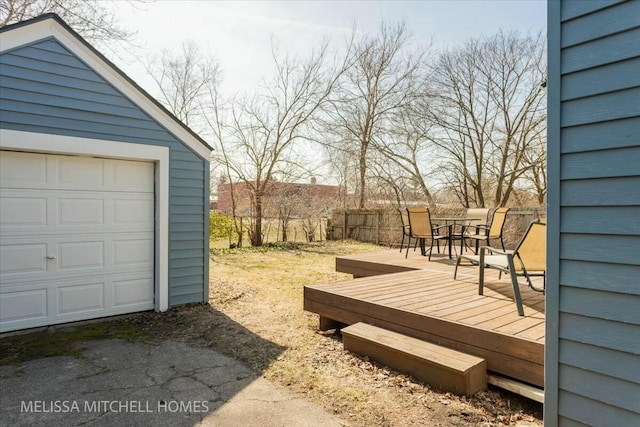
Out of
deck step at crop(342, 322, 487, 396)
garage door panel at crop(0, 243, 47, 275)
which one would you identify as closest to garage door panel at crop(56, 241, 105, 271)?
garage door panel at crop(0, 243, 47, 275)

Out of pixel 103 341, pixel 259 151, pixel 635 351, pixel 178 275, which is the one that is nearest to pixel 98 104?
pixel 178 275

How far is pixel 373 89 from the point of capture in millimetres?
15531

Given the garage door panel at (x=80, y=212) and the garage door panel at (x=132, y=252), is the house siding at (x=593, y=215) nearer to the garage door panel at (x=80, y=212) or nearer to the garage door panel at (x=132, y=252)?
the garage door panel at (x=132, y=252)

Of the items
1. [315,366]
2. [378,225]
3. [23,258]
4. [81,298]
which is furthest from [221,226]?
[315,366]

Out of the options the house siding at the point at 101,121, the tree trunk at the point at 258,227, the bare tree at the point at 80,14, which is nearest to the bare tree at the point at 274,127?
the tree trunk at the point at 258,227

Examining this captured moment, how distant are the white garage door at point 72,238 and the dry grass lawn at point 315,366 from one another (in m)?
0.91

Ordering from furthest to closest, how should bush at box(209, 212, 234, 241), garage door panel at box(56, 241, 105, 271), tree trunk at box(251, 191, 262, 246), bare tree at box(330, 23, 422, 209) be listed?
1. bare tree at box(330, 23, 422, 209)
2. tree trunk at box(251, 191, 262, 246)
3. bush at box(209, 212, 234, 241)
4. garage door panel at box(56, 241, 105, 271)

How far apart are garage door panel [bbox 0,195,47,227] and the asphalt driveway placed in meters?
1.61

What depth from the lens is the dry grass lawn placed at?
238 cm

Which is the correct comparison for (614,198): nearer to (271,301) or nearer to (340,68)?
(271,301)

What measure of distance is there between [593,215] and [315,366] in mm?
2376

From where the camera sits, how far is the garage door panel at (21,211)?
3969mm

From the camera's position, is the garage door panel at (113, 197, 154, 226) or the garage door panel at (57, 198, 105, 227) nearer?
the garage door panel at (57, 198, 105, 227)

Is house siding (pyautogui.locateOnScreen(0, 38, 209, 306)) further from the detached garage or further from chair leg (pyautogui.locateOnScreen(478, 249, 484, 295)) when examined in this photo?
chair leg (pyautogui.locateOnScreen(478, 249, 484, 295))
